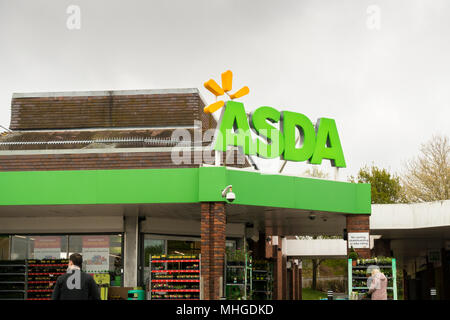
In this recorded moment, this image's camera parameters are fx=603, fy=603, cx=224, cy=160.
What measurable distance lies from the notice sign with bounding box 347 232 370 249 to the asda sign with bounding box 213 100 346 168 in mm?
2361

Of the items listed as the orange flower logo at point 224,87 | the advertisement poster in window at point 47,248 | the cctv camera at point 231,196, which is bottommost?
the advertisement poster in window at point 47,248

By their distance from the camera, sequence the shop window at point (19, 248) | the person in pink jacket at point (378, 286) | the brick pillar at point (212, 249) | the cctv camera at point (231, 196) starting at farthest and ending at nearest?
the shop window at point (19, 248)
the brick pillar at point (212, 249)
the cctv camera at point (231, 196)
the person in pink jacket at point (378, 286)

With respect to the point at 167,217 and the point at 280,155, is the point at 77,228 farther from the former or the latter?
the point at 280,155

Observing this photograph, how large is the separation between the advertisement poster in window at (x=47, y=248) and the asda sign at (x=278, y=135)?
822 centimetres

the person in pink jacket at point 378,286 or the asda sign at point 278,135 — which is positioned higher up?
the asda sign at point 278,135

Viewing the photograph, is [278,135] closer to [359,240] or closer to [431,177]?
[359,240]

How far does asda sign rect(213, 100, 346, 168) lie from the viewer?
1833 centimetres

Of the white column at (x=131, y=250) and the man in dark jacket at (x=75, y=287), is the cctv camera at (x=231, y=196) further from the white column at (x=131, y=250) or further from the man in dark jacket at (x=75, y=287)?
the man in dark jacket at (x=75, y=287)

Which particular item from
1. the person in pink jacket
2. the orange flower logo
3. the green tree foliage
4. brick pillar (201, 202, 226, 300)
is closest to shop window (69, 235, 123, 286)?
brick pillar (201, 202, 226, 300)

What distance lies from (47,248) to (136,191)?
6.49 m

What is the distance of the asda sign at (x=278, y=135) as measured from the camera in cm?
1833

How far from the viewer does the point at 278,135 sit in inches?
756

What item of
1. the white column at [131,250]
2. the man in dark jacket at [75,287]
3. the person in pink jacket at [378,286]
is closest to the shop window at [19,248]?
the white column at [131,250]
